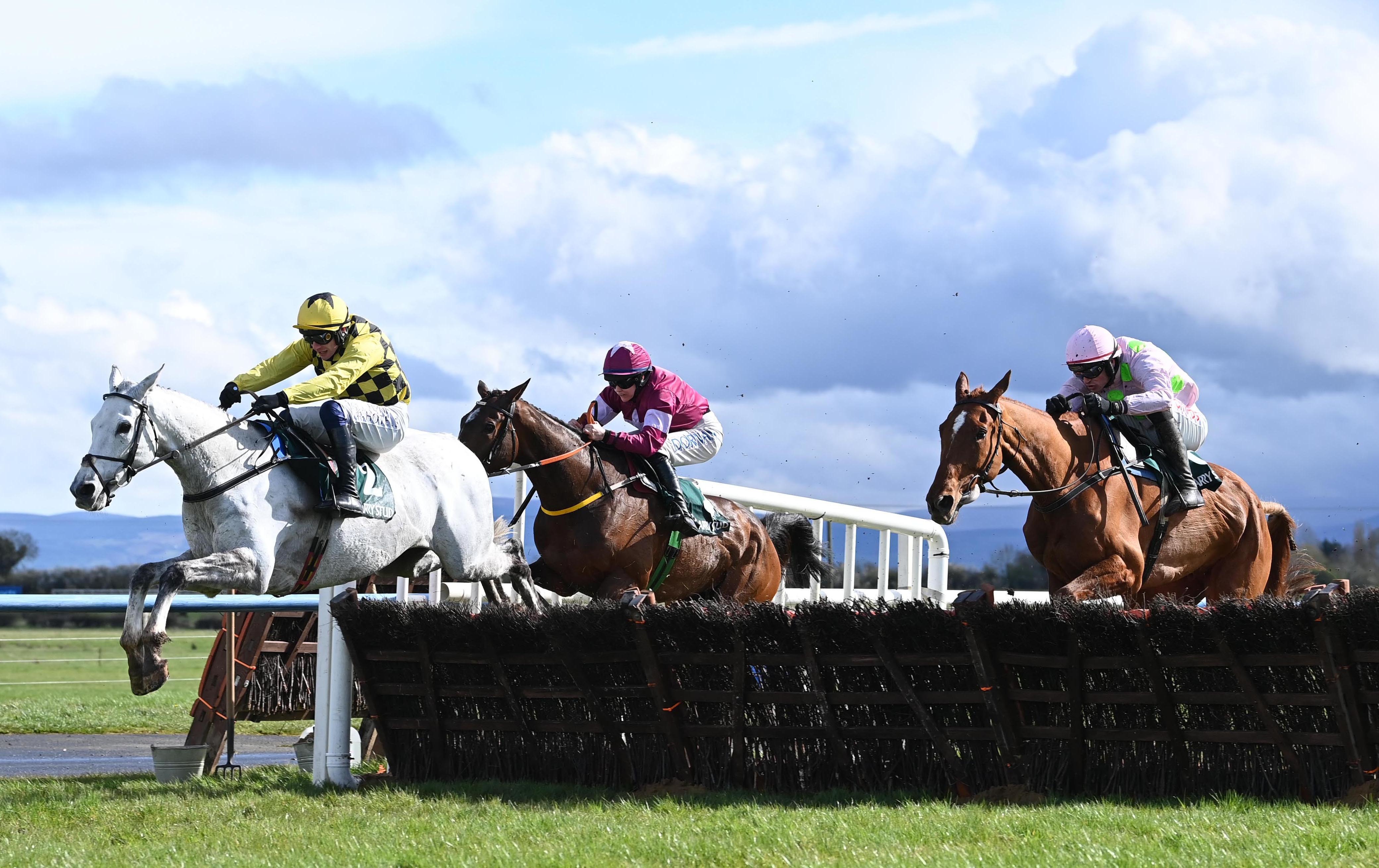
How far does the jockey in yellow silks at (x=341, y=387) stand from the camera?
22.9 feet

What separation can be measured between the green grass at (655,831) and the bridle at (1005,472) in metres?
2.15

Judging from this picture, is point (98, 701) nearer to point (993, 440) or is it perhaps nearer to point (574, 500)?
point (574, 500)

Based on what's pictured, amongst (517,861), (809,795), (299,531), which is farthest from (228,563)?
(809,795)

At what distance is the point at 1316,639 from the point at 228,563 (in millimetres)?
4657

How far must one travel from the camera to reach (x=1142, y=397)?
28.0 ft

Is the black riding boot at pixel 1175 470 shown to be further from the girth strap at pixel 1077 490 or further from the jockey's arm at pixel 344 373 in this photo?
the jockey's arm at pixel 344 373

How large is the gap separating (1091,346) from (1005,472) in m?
1.12

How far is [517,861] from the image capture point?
17.8 ft

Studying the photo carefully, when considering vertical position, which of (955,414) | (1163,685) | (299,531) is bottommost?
(1163,685)

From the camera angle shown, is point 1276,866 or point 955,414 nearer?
point 1276,866

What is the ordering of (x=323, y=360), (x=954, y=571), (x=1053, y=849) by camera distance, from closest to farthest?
(x=1053, y=849) → (x=323, y=360) → (x=954, y=571)

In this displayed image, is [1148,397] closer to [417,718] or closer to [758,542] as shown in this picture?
[758,542]

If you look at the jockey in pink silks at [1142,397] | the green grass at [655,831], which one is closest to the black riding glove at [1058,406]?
the jockey in pink silks at [1142,397]

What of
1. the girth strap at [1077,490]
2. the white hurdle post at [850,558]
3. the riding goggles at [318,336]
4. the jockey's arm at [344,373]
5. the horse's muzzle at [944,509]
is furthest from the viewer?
the white hurdle post at [850,558]
